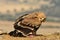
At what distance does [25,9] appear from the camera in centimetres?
19338

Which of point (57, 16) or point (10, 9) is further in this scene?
point (10, 9)

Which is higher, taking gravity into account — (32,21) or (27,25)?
(32,21)

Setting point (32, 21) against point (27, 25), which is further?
point (32, 21)

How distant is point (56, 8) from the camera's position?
651ft

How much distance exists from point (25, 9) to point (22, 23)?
579ft

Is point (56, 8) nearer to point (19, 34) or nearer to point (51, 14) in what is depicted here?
point (51, 14)

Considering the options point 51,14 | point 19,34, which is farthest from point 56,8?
point 19,34

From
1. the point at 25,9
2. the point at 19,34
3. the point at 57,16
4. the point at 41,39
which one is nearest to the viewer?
the point at 41,39

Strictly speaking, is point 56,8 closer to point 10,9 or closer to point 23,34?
point 10,9

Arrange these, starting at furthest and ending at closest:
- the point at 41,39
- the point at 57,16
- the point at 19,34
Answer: the point at 57,16, the point at 19,34, the point at 41,39

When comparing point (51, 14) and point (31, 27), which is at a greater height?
point (31, 27)

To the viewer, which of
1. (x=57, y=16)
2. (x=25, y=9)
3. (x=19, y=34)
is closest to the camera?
(x=19, y=34)

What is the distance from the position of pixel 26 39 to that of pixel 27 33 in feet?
2.82

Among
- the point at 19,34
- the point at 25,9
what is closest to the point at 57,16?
the point at 25,9
